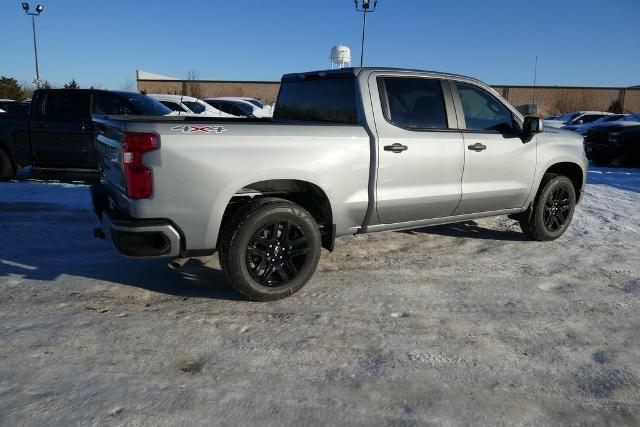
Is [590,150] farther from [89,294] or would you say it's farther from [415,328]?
[89,294]

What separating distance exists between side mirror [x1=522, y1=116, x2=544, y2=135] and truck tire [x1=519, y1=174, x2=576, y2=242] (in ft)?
2.51

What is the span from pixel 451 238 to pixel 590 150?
9.98m

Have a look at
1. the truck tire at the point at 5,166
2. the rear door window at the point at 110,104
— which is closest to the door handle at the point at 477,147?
the rear door window at the point at 110,104

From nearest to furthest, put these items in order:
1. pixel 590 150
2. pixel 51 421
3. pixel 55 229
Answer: pixel 51 421 < pixel 55 229 < pixel 590 150

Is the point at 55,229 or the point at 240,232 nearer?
the point at 240,232

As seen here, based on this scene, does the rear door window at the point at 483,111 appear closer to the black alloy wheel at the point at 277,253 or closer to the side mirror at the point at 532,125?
the side mirror at the point at 532,125

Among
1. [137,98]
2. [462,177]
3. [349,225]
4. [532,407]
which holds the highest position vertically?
[137,98]

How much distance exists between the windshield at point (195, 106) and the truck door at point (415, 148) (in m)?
11.2

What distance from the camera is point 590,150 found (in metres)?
13.8

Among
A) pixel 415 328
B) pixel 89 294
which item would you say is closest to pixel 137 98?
pixel 89 294

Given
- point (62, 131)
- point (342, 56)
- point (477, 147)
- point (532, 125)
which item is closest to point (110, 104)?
point (62, 131)

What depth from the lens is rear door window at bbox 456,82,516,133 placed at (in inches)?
196

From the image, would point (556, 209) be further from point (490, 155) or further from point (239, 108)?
point (239, 108)

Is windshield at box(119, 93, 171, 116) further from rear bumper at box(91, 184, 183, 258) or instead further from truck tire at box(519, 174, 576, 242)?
truck tire at box(519, 174, 576, 242)
